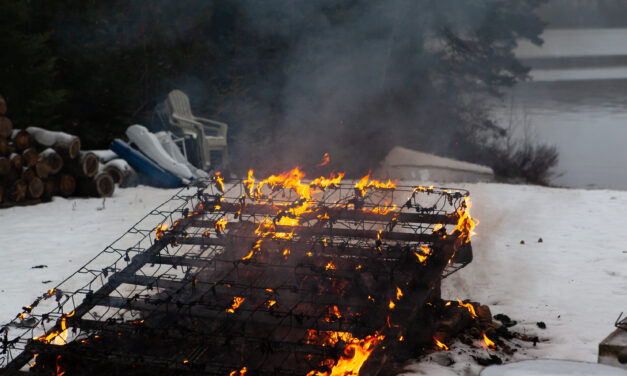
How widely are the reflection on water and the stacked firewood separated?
1444 centimetres

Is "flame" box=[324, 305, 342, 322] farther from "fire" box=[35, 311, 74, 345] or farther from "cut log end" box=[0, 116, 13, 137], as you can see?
"cut log end" box=[0, 116, 13, 137]

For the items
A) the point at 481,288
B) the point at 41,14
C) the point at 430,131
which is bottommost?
the point at 481,288

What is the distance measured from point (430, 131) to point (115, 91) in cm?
959

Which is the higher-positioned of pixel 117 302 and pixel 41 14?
pixel 41 14

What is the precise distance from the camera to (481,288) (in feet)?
19.0

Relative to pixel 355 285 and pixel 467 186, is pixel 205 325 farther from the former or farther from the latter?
pixel 467 186

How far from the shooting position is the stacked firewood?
845 cm

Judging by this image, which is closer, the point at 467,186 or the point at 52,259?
the point at 52,259

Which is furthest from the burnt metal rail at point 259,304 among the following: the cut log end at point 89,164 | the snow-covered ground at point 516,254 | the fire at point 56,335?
the cut log end at point 89,164

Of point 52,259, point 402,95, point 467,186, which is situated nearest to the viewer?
point 52,259

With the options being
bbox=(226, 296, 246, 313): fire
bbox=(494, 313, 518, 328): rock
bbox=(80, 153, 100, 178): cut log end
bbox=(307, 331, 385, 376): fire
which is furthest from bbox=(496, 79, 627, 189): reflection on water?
bbox=(307, 331, 385, 376): fire

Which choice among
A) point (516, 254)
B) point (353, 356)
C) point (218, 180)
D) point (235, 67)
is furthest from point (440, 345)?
point (235, 67)

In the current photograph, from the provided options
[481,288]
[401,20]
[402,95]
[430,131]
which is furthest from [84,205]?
[430,131]

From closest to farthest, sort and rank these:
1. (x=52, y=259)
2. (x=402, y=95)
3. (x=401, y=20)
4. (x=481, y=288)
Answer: (x=481, y=288), (x=52, y=259), (x=401, y=20), (x=402, y=95)
